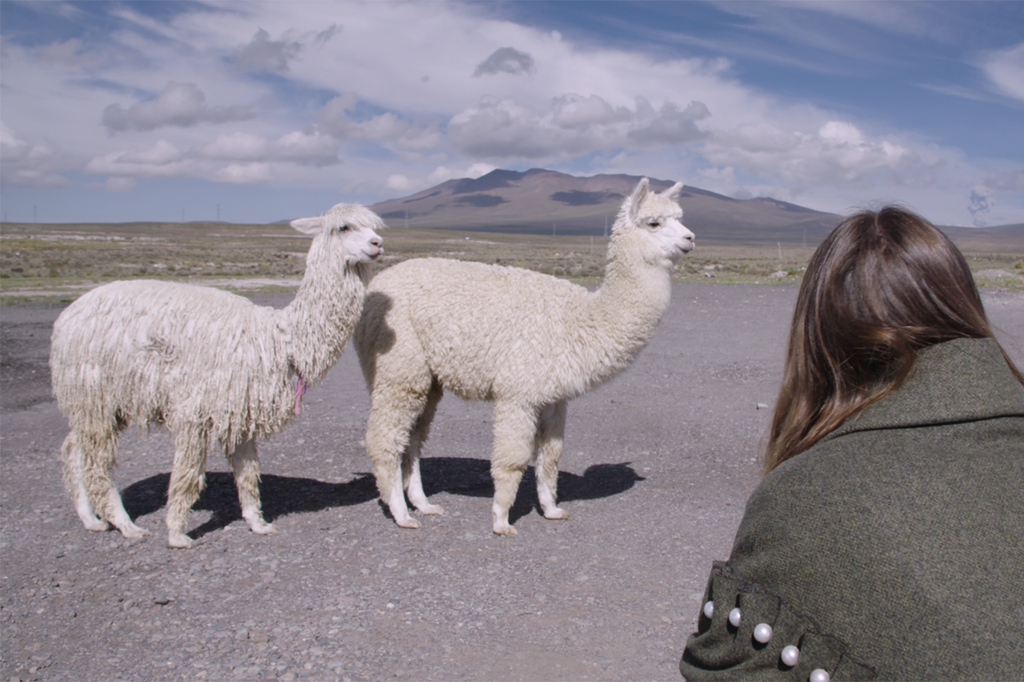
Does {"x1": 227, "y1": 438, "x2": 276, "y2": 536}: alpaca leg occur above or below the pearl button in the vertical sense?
below

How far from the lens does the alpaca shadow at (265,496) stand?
577 cm

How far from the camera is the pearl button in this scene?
126 centimetres

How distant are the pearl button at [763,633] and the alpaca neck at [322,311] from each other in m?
4.26

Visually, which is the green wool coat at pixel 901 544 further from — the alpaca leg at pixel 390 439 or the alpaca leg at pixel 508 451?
the alpaca leg at pixel 390 439

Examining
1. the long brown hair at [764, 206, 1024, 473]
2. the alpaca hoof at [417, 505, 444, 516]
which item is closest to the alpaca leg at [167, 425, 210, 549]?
the alpaca hoof at [417, 505, 444, 516]

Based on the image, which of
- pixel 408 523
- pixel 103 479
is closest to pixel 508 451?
pixel 408 523

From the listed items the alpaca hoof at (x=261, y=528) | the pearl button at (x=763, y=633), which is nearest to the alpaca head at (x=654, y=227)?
the alpaca hoof at (x=261, y=528)

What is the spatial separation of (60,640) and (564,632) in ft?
8.35

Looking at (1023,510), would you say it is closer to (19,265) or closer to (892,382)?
(892,382)

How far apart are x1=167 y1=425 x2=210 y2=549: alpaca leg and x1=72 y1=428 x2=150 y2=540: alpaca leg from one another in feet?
1.08

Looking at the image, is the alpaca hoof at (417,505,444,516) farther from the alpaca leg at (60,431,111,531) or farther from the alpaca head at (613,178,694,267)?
the alpaca head at (613,178,694,267)

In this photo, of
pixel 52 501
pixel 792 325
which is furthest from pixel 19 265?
pixel 792 325

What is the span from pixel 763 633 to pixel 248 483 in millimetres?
4629

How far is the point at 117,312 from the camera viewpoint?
16.5ft
